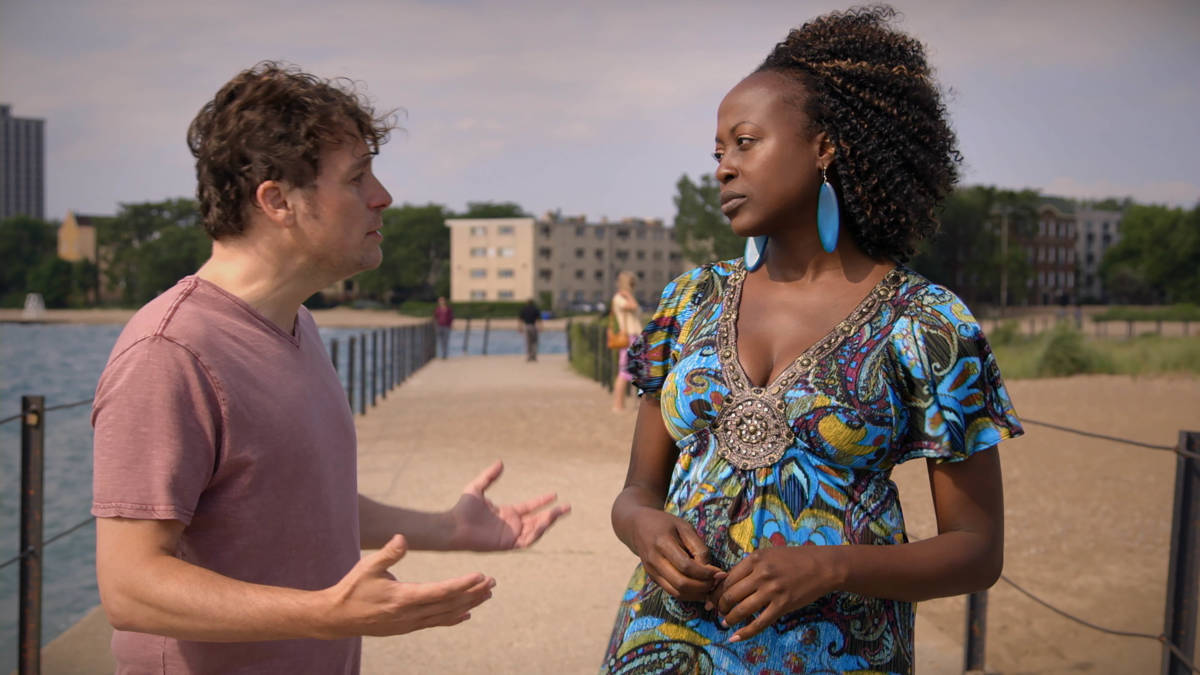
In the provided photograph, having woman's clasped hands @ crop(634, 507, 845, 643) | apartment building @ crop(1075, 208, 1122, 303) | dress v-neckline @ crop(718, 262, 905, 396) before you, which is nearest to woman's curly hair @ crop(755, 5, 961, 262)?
dress v-neckline @ crop(718, 262, 905, 396)

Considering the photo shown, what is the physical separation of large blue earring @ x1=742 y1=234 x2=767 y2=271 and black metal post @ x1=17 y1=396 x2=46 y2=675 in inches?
116

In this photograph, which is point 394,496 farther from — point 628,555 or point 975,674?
point 975,674

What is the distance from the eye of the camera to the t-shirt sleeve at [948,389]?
1.62m

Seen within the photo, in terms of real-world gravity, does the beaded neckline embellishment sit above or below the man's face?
below

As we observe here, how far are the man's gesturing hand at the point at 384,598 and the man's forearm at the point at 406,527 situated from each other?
2.15 feet

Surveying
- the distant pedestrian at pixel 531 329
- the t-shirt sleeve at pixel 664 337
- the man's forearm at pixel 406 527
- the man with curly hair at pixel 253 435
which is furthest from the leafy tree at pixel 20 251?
the t-shirt sleeve at pixel 664 337

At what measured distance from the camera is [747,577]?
152 centimetres

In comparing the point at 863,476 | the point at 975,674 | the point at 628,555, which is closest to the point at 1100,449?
the point at 628,555

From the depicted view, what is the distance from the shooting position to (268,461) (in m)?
1.63

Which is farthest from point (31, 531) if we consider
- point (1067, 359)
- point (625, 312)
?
→ point (1067, 359)

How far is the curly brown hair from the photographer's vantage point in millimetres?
1712

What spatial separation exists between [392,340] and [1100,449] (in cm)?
1217

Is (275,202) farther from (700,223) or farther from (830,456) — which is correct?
(700,223)

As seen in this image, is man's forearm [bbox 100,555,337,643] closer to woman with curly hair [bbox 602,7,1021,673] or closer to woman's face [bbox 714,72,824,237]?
woman with curly hair [bbox 602,7,1021,673]
